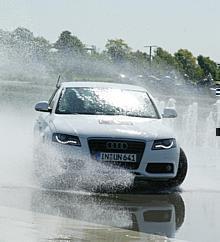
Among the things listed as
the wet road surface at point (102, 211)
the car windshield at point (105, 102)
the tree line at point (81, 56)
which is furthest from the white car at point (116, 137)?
the tree line at point (81, 56)

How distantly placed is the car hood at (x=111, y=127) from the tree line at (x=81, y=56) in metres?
21.8

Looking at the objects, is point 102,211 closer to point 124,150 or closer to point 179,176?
point 124,150

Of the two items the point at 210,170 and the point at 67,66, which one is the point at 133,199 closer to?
the point at 210,170

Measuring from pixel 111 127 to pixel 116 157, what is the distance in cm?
45

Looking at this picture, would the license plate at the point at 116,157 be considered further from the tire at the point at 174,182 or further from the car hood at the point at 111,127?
the tire at the point at 174,182

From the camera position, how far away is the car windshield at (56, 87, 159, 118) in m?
11.8

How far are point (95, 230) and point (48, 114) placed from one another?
417 centimetres

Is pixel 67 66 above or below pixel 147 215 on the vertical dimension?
above

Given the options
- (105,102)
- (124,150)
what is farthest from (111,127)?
(105,102)

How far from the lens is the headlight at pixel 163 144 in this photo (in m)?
10.7

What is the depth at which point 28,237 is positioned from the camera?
7438mm

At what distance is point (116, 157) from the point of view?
Result: 1053cm

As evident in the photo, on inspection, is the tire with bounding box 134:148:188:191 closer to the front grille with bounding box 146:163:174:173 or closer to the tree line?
the front grille with bounding box 146:163:174:173

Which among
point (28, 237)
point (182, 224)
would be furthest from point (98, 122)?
point (28, 237)
